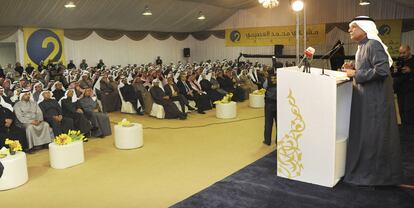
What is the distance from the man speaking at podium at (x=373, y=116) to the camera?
3.36 m

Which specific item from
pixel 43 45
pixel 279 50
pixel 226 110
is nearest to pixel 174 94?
pixel 226 110

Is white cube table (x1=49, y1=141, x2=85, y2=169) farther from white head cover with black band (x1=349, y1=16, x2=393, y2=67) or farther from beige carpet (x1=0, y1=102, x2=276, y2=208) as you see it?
white head cover with black band (x1=349, y1=16, x2=393, y2=67)

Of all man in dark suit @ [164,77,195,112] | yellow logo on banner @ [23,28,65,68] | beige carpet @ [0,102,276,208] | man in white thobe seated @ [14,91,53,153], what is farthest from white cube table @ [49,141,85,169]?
yellow logo on banner @ [23,28,65,68]

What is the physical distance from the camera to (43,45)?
14.7 m

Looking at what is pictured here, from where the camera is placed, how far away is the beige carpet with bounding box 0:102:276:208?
13.1 feet

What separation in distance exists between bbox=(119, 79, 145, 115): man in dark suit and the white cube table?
388 cm

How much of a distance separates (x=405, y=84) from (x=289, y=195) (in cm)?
413

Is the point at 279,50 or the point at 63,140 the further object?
the point at 279,50

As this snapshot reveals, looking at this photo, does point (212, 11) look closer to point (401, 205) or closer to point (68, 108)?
point (68, 108)

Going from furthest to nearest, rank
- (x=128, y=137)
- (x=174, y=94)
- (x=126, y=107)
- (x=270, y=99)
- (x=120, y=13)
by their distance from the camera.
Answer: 1. (x=120, y=13)
2. (x=126, y=107)
3. (x=174, y=94)
4. (x=128, y=137)
5. (x=270, y=99)

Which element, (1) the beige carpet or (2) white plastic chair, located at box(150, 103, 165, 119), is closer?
(1) the beige carpet

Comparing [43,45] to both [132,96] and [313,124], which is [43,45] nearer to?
[132,96]

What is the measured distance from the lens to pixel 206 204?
341cm

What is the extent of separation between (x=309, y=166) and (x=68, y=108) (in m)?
4.81
